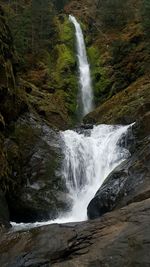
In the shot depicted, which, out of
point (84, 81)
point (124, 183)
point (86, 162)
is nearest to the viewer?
point (124, 183)

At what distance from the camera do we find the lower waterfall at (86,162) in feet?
57.4

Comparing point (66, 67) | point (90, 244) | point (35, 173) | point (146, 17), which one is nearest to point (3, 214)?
point (35, 173)

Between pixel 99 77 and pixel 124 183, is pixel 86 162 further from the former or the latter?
pixel 99 77

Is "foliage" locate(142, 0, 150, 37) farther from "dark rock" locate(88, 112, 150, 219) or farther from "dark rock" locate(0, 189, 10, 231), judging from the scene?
"dark rock" locate(0, 189, 10, 231)

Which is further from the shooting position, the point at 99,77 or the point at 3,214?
the point at 99,77

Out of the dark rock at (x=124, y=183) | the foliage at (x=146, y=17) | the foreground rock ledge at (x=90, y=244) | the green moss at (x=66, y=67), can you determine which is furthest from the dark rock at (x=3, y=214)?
the foliage at (x=146, y=17)

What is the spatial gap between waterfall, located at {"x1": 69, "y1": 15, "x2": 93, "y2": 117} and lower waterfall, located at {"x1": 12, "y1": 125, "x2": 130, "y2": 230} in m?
16.5

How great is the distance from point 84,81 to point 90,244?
3421cm

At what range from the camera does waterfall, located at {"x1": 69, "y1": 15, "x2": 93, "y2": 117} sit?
127 ft

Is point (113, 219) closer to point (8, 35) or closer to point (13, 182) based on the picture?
point (13, 182)

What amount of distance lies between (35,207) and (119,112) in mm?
10550

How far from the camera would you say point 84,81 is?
41.8 meters

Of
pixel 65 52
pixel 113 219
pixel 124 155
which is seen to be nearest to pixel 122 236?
pixel 113 219

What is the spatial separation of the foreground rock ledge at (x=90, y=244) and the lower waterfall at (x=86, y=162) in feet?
21.7
